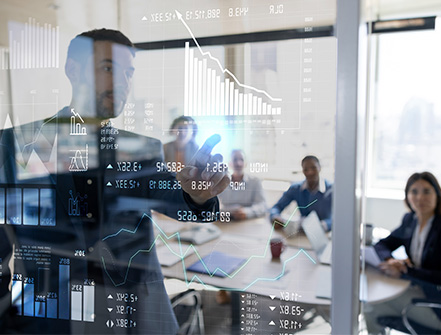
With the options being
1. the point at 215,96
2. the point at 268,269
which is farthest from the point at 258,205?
the point at 215,96

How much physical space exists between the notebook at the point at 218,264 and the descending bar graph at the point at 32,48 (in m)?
0.61

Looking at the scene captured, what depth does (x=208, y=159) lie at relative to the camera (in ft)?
3.11

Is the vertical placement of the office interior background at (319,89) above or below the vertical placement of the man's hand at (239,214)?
above

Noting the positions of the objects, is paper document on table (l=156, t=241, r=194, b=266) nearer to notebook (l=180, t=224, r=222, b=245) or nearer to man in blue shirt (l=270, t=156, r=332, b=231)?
notebook (l=180, t=224, r=222, b=245)

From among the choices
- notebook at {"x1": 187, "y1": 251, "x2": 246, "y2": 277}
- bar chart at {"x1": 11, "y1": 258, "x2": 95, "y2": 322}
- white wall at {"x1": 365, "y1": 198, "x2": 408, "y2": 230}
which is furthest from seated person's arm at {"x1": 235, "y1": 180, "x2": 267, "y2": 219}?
bar chart at {"x1": 11, "y1": 258, "x2": 95, "y2": 322}

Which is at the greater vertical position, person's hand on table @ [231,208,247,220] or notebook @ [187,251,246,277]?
person's hand on table @ [231,208,247,220]

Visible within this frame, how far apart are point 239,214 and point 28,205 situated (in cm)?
55

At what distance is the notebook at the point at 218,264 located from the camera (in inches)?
36.9

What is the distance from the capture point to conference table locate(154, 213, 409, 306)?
0.90 metres

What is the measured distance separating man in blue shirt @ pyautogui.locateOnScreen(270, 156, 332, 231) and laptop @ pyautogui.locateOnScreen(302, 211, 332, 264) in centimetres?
1

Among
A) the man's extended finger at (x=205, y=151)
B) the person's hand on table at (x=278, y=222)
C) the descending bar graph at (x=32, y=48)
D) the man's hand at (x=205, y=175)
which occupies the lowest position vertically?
the person's hand on table at (x=278, y=222)

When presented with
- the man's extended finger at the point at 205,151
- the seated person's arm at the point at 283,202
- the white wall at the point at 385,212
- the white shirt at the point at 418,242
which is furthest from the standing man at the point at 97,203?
the white shirt at the point at 418,242

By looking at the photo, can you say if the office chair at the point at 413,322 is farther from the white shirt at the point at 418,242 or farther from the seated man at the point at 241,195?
the seated man at the point at 241,195

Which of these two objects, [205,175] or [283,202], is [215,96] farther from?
[283,202]
